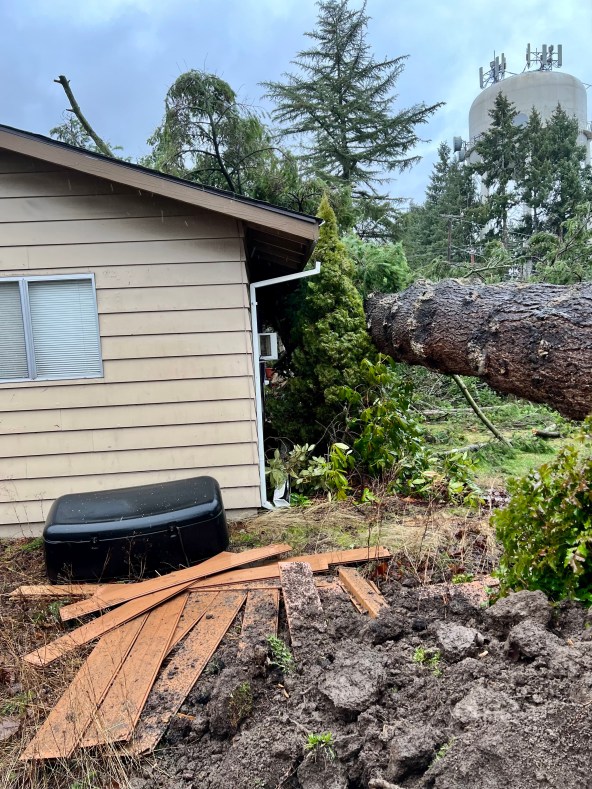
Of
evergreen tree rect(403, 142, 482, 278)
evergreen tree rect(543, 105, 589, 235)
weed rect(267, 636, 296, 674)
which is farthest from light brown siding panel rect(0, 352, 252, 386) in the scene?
evergreen tree rect(543, 105, 589, 235)

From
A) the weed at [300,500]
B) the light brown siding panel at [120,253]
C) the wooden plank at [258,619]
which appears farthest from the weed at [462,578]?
the light brown siding panel at [120,253]

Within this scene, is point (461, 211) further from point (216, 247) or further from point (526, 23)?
point (216, 247)

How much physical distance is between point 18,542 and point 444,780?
4.24m

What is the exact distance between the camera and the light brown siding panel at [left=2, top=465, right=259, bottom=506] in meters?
4.69

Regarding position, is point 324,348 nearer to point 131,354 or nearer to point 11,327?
point 131,354

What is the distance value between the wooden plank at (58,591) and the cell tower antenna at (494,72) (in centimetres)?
3755

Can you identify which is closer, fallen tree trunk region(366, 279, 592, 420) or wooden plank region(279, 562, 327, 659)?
wooden plank region(279, 562, 327, 659)

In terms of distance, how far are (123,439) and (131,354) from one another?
775 millimetres

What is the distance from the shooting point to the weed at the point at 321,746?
5.84ft

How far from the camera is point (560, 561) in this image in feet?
7.18

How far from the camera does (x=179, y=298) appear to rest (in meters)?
4.66

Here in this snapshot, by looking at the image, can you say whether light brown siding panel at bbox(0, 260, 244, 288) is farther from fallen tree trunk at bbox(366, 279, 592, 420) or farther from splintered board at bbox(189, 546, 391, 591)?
splintered board at bbox(189, 546, 391, 591)

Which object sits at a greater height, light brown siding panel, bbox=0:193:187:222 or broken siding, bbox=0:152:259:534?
light brown siding panel, bbox=0:193:187:222

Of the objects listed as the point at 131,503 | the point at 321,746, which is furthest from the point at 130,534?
the point at 321,746
